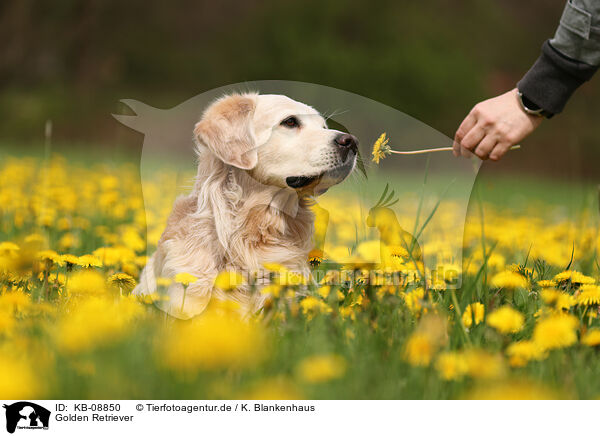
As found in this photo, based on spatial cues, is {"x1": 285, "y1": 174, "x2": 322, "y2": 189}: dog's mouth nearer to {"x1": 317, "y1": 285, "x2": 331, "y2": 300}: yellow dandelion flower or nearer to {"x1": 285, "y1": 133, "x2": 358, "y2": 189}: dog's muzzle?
{"x1": 285, "y1": 133, "x2": 358, "y2": 189}: dog's muzzle

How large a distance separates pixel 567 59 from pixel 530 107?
0.75 ft

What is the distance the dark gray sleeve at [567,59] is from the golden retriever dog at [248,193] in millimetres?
865

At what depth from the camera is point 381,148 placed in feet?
7.25

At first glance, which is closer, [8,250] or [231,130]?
[231,130]

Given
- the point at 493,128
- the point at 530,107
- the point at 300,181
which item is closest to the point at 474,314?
the point at 300,181

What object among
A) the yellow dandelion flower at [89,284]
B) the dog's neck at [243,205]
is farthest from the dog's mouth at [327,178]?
the yellow dandelion flower at [89,284]

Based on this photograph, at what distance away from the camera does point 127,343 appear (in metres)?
1.34

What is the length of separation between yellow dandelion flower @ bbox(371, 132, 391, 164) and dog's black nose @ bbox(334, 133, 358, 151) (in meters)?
0.09

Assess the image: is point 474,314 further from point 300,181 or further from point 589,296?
point 300,181

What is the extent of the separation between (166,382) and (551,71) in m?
1.97

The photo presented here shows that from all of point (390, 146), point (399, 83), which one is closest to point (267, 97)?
point (390, 146)

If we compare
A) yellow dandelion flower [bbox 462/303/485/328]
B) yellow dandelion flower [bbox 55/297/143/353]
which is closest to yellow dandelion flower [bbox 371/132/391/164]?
yellow dandelion flower [bbox 462/303/485/328]
